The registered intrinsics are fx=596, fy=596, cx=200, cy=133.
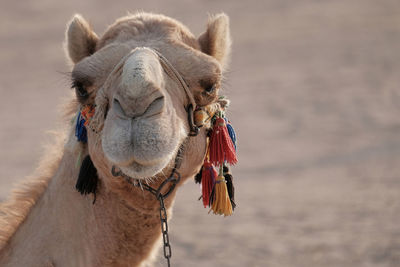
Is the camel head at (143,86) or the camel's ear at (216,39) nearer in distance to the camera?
the camel head at (143,86)

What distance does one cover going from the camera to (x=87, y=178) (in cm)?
329

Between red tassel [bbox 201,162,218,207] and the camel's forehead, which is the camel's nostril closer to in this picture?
the camel's forehead

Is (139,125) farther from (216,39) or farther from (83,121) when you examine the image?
(216,39)

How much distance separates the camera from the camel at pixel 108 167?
3088mm

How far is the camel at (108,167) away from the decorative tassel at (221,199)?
0.22 m

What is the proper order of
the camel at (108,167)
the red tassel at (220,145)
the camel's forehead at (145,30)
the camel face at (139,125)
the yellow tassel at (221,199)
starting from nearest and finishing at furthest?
the camel face at (139,125) → the camel at (108,167) → the camel's forehead at (145,30) → the red tassel at (220,145) → the yellow tassel at (221,199)

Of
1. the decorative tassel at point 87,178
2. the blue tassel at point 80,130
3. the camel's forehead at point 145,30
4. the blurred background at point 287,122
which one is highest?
the camel's forehead at point 145,30

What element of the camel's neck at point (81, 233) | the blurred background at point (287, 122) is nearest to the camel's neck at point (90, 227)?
the camel's neck at point (81, 233)

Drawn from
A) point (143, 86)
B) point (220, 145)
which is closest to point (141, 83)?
point (143, 86)

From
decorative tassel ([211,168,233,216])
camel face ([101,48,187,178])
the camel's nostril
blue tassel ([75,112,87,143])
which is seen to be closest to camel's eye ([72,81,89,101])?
blue tassel ([75,112,87,143])

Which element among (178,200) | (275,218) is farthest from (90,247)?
(178,200)

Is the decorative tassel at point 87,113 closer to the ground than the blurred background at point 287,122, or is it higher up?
higher up

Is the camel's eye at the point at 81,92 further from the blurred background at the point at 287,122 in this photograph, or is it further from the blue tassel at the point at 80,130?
the blurred background at the point at 287,122

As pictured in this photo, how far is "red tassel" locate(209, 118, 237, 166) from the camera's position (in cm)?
344
